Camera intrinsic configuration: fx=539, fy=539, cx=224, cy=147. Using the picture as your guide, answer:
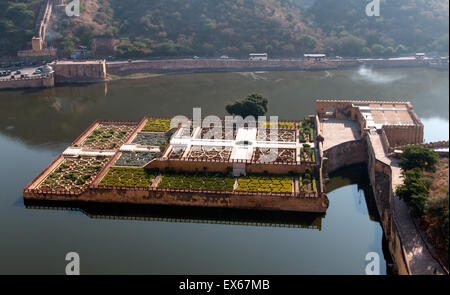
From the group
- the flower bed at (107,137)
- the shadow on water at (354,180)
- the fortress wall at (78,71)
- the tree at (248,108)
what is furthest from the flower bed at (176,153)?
the fortress wall at (78,71)

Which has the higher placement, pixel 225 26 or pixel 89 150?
pixel 225 26

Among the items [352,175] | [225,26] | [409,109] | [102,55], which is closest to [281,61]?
[225,26]

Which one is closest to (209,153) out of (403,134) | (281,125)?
(281,125)

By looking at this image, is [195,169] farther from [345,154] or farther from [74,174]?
[345,154]

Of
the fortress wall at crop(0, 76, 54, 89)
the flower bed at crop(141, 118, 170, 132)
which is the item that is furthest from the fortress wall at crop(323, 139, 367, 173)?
the fortress wall at crop(0, 76, 54, 89)

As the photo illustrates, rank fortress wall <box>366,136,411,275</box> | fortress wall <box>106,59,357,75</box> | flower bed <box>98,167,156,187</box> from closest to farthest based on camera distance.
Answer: fortress wall <box>366,136,411,275</box> → flower bed <box>98,167,156,187</box> → fortress wall <box>106,59,357,75</box>

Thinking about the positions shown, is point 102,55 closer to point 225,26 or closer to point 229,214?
point 225,26

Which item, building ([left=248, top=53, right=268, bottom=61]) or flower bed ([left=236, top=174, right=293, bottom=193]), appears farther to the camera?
building ([left=248, top=53, right=268, bottom=61])

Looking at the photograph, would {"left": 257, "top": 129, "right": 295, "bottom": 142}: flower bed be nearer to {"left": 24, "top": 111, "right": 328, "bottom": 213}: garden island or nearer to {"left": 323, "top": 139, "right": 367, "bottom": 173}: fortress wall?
{"left": 24, "top": 111, "right": 328, "bottom": 213}: garden island
